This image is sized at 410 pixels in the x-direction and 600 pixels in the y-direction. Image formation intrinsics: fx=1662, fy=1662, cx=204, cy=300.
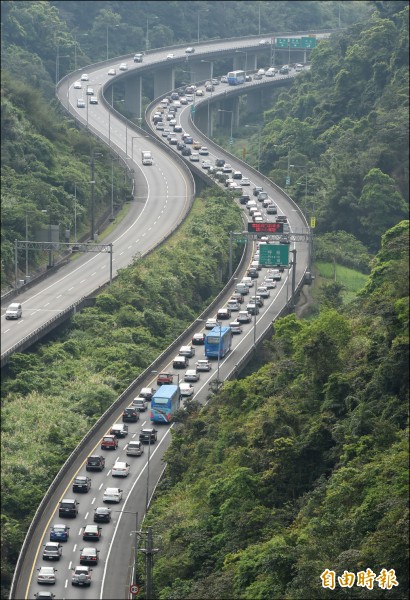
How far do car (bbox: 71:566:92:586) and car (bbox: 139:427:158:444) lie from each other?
23566 mm

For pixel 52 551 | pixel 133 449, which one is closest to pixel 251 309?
pixel 133 449

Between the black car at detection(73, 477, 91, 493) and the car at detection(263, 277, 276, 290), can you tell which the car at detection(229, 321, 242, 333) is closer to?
the car at detection(263, 277, 276, 290)

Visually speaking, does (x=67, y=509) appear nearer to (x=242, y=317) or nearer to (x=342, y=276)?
(x=242, y=317)

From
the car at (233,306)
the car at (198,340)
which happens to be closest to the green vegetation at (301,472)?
the car at (198,340)

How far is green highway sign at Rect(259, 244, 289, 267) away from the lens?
155 meters

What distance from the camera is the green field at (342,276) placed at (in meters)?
167

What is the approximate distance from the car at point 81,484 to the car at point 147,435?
9571mm

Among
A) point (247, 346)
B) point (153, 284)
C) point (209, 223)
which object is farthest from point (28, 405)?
point (209, 223)

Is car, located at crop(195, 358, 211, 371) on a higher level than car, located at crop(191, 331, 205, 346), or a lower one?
lower

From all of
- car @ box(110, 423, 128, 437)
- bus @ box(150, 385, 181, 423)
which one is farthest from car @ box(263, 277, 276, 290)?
car @ box(110, 423, 128, 437)

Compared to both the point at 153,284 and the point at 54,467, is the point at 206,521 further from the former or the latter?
the point at 153,284

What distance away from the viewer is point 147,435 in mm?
116438

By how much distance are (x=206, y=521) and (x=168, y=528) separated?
244 cm

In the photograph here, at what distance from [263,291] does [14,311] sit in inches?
1133
